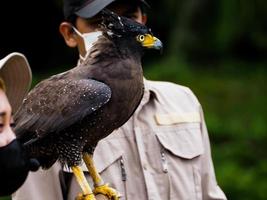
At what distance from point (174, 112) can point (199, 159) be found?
0.88ft

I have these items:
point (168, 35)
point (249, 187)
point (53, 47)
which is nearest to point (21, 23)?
point (53, 47)

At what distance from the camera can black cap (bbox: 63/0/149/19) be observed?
451cm

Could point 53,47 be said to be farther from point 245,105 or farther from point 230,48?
point 245,105

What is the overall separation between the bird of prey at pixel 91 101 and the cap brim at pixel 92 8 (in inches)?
19.6

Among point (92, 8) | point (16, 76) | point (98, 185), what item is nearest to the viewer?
point (16, 76)

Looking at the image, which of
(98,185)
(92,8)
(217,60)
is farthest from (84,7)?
(217,60)

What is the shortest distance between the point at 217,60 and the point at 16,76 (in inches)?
309

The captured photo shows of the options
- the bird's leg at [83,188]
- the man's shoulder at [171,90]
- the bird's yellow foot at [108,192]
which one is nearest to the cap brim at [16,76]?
the bird's leg at [83,188]

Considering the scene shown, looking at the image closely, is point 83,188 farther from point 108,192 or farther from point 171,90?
point 171,90

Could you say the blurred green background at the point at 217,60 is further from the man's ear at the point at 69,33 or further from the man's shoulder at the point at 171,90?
the man's ear at the point at 69,33

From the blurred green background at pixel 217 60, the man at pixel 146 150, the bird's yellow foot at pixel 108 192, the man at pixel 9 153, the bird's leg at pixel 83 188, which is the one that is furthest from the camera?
the blurred green background at pixel 217 60

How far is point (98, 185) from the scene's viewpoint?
402 cm

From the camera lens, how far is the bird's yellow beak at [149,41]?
156 inches

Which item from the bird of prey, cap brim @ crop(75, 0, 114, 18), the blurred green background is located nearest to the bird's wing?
the bird of prey
